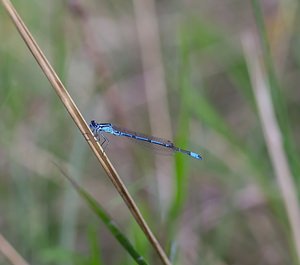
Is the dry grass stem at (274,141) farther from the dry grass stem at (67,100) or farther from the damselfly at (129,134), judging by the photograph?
the dry grass stem at (67,100)

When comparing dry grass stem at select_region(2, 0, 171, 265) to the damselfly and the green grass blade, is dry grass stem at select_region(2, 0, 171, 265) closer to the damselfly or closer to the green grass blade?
the green grass blade

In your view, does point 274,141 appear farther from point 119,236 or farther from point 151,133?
point 119,236

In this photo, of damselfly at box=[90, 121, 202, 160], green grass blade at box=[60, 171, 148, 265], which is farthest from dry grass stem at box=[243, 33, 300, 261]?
green grass blade at box=[60, 171, 148, 265]

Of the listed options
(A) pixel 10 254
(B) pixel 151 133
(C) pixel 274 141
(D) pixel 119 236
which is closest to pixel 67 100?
(D) pixel 119 236

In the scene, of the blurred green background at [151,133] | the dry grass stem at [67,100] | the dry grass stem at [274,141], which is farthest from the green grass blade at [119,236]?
the dry grass stem at [274,141]

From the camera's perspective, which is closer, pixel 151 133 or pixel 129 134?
pixel 129 134

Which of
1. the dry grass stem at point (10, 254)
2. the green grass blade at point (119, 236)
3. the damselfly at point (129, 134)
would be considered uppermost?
the damselfly at point (129, 134)

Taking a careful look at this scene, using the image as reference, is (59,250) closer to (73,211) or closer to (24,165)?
(73,211)
